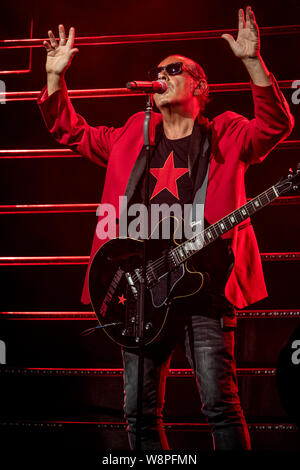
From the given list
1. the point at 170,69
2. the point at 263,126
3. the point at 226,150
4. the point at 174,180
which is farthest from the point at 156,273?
the point at 170,69

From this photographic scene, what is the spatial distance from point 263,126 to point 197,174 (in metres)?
0.40

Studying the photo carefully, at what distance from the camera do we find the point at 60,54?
293 centimetres

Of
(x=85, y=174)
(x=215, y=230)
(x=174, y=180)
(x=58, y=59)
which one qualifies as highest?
(x=58, y=59)

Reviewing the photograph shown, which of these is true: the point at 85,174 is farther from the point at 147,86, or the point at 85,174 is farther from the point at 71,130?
the point at 147,86

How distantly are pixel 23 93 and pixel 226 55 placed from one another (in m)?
1.35

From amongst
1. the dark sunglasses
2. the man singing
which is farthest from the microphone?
the dark sunglasses

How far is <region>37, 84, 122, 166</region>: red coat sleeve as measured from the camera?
2.94 metres

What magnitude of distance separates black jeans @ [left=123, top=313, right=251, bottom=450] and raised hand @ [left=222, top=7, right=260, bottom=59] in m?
1.25

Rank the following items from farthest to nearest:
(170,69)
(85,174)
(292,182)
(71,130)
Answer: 1. (85,174)
2. (71,130)
3. (170,69)
4. (292,182)

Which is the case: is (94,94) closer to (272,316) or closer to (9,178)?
(9,178)

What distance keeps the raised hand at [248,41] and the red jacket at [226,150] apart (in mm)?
148

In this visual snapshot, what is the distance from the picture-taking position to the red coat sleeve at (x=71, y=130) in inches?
116

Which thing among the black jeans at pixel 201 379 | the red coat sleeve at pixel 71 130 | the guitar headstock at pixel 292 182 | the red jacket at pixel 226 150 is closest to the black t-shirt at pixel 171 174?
the red jacket at pixel 226 150

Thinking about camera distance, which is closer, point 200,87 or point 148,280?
point 148,280
